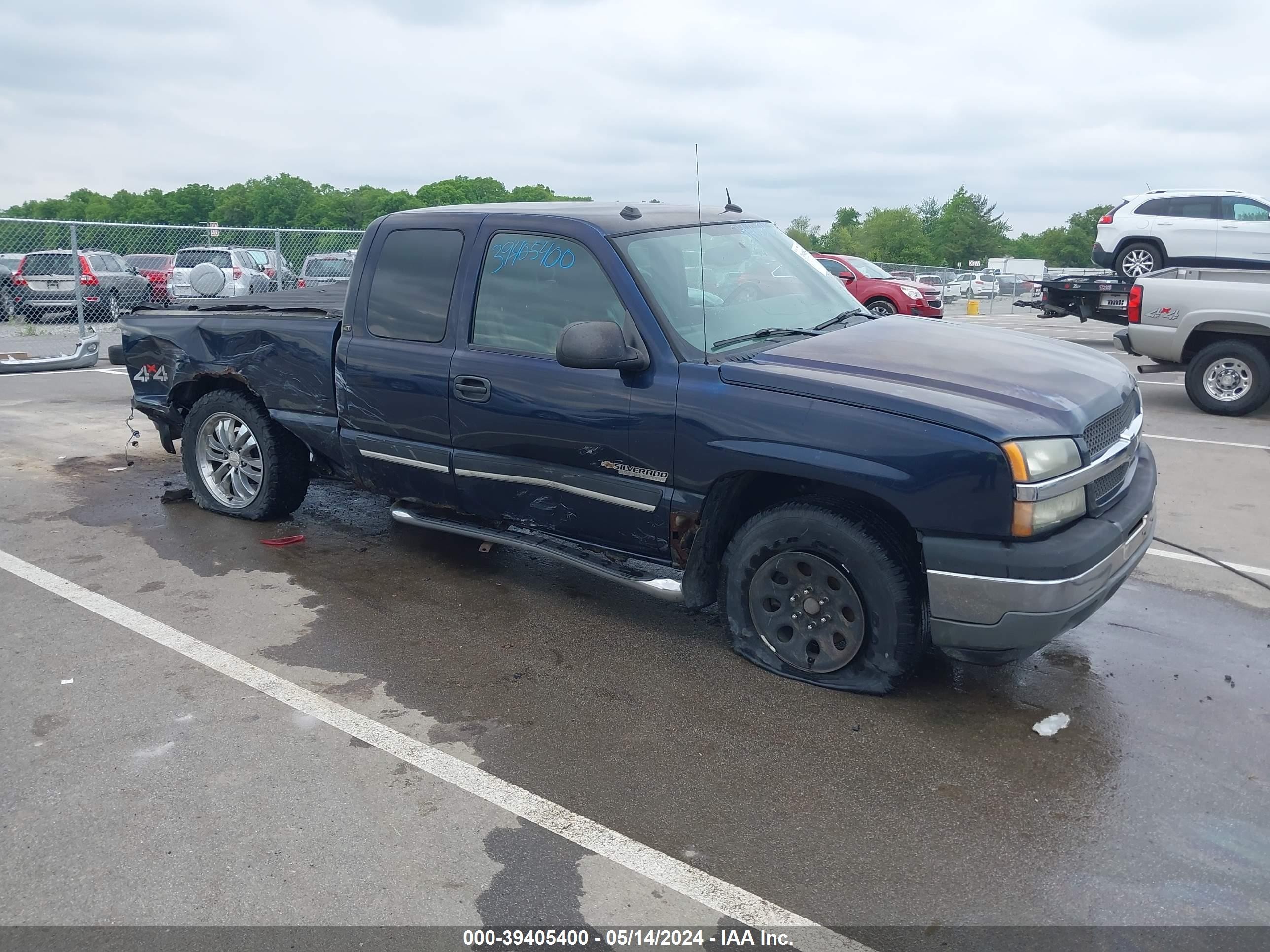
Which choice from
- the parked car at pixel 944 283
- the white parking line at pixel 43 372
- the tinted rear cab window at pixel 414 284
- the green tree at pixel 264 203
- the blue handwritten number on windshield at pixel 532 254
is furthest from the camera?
the green tree at pixel 264 203

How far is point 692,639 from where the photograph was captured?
4629 millimetres

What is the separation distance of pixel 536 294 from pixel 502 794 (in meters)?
2.30

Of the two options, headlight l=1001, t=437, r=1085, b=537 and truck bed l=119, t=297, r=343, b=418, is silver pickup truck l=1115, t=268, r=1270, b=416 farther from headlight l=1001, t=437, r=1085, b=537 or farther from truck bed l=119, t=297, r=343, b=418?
truck bed l=119, t=297, r=343, b=418

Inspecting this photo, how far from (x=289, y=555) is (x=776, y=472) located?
3.13 metres

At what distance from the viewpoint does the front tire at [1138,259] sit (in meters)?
18.5

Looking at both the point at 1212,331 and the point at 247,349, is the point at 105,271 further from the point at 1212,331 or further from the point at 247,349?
the point at 1212,331

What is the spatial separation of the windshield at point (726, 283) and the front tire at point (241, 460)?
2681 mm

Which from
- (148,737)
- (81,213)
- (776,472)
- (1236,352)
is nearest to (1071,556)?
(776,472)

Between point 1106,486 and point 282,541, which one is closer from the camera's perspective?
point 1106,486

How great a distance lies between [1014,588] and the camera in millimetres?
3490

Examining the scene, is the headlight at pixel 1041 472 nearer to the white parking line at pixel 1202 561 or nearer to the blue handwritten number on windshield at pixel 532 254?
the blue handwritten number on windshield at pixel 532 254

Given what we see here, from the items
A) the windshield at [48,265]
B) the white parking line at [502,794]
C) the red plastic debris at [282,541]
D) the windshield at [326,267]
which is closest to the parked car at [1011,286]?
the windshield at [326,267]

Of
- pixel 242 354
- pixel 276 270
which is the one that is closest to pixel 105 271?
pixel 276 270

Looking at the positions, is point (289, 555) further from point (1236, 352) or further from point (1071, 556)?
point (1236, 352)
